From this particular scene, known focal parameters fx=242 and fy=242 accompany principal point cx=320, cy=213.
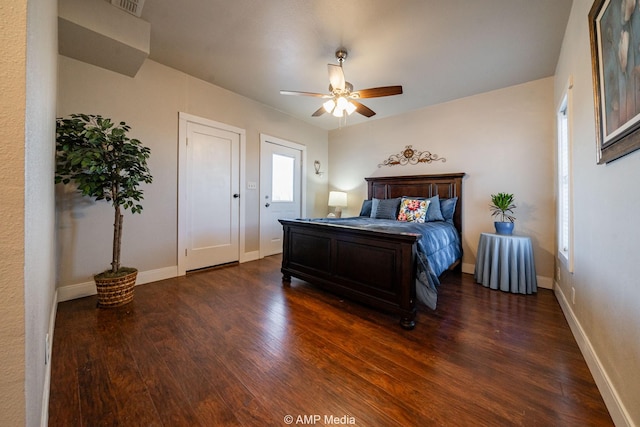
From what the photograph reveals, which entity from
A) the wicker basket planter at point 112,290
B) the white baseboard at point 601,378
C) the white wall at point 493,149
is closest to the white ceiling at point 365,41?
the white wall at point 493,149

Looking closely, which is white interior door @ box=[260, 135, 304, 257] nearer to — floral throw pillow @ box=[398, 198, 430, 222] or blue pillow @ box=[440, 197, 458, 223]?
floral throw pillow @ box=[398, 198, 430, 222]

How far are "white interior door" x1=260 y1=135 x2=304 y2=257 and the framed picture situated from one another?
3712 mm

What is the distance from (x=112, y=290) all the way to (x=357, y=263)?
7.45 ft

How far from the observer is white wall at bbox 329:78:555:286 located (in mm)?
2988

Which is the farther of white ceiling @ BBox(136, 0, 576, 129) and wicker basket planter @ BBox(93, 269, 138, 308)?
wicker basket planter @ BBox(93, 269, 138, 308)

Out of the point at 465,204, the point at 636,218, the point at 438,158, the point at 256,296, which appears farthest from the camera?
the point at 438,158

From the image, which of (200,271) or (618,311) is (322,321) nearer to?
(618,311)

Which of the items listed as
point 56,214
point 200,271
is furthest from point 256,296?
point 56,214

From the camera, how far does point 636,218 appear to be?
1000 mm

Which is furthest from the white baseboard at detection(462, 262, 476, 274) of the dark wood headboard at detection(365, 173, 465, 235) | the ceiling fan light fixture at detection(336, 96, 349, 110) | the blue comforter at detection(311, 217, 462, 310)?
the ceiling fan light fixture at detection(336, 96, 349, 110)

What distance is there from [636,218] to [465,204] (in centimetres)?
272

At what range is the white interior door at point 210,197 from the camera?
3242mm

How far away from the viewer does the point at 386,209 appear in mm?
3773

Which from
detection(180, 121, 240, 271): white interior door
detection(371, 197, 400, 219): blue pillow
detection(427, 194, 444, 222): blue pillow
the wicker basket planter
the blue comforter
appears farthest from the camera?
detection(371, 197, 400, 219): blue pillow
